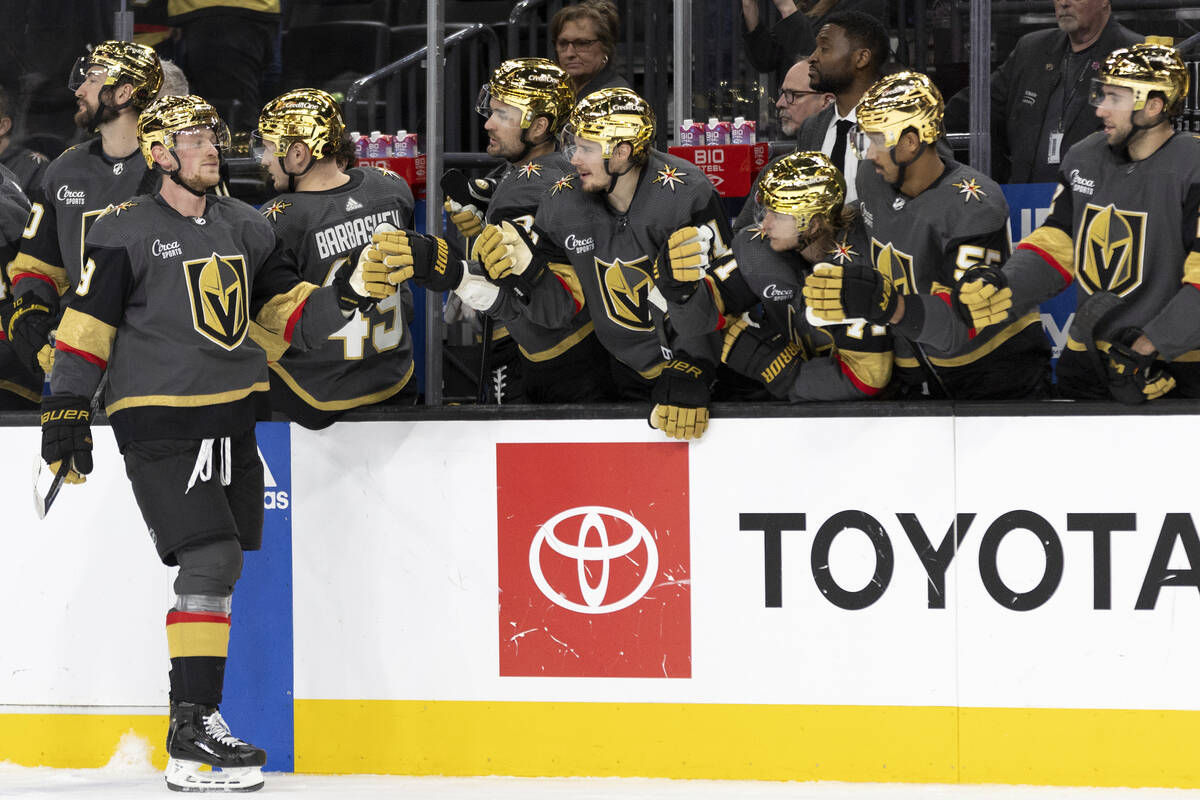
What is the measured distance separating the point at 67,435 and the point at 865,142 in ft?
6.60

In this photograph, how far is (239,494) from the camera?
12.0ft

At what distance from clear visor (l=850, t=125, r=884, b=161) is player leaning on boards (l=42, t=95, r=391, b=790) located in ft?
5.02

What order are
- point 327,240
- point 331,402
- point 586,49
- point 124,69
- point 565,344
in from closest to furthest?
point 331,402, point 327,240, point 565,344, point 124,69, point 586,49

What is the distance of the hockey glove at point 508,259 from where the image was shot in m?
3.82

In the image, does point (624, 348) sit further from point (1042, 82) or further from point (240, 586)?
point (1042, 82)

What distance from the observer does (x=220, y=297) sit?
3584 millimetres

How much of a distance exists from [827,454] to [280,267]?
143cm

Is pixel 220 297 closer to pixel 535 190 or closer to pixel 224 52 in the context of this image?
pixel 535 190

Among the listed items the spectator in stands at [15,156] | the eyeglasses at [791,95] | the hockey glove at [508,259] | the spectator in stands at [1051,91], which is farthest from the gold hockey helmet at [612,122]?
the spectator in stands at [15,156]

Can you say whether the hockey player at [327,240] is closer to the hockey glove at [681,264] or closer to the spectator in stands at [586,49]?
the hockey glove at [681,264]

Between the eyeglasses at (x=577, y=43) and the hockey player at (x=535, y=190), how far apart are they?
0.64 m

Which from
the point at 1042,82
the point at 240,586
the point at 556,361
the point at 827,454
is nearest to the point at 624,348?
the point at 556,361

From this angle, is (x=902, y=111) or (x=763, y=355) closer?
(x=902, y=111)

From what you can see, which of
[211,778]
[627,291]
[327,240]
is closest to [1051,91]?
[627,291]
